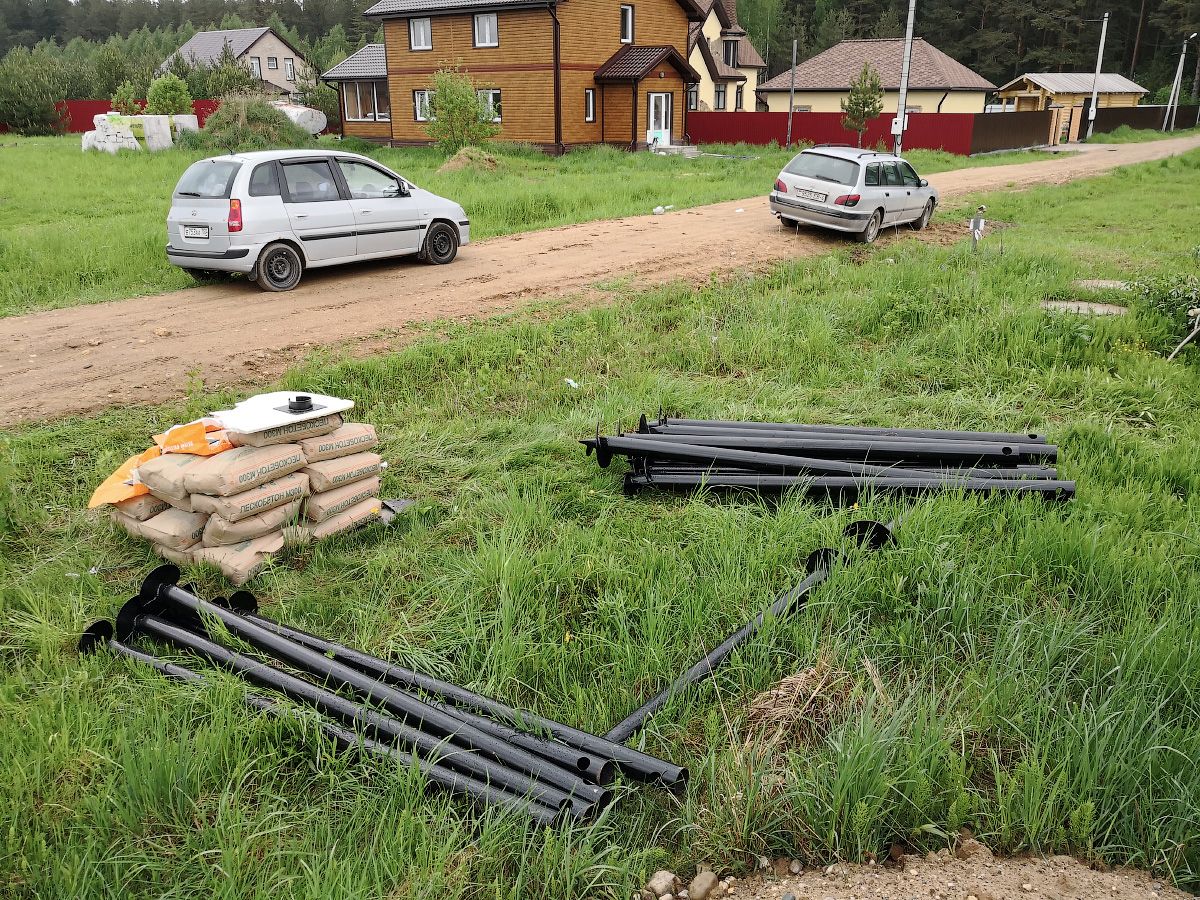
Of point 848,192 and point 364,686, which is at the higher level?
point 848,192

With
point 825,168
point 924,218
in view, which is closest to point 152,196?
point 825,168

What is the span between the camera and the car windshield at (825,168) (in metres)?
15.9

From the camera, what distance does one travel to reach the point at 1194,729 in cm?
358

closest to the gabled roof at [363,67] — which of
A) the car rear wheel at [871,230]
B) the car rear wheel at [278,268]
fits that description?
the car rear wheel at [871,230]

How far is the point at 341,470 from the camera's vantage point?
5.51m

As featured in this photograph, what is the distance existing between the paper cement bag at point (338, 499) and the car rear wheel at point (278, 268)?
6.67m

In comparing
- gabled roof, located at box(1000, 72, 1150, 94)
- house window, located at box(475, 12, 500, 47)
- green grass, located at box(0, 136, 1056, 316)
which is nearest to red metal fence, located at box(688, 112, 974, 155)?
green grass, located at box(0, 136, 1056, 316)

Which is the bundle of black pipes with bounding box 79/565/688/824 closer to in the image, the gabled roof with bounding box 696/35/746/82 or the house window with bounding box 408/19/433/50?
the house window with bounding box 408/19/433/50

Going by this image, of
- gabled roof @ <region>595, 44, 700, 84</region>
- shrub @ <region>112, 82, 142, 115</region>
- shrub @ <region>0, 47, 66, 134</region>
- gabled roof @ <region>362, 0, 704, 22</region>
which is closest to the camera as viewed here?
gabled roof @ <region>362, 0, 704, 22</region>

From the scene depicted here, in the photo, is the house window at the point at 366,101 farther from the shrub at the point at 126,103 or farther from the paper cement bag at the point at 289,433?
the paper cement bag at the point at 289,433

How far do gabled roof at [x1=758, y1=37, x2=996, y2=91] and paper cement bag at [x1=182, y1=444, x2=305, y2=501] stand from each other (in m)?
51.3

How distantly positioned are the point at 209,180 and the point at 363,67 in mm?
37710

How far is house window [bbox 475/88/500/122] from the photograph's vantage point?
98.2 ft

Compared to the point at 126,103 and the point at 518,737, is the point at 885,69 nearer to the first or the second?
the point at 126,103
